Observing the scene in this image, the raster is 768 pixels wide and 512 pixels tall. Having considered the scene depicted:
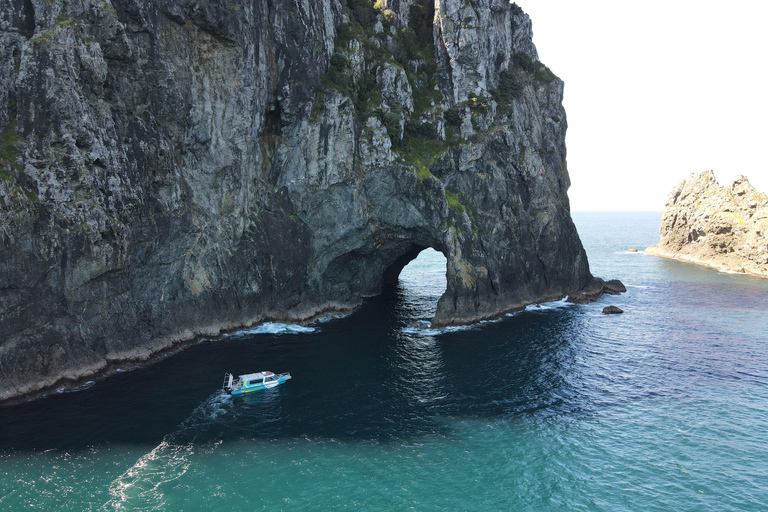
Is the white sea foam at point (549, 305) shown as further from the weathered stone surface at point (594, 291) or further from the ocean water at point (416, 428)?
the ocean water at point (416, 428)

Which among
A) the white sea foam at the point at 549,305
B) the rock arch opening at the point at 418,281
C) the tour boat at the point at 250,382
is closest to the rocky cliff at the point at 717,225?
the white sea foam at the point at 549,305

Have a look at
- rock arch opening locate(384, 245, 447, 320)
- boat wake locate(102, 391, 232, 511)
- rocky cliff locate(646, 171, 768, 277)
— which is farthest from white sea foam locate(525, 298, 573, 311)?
rocky cliff locate(646, 171, 768, 277)

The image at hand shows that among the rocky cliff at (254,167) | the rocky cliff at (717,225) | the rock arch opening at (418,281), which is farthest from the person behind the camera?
the rocky cliff at (717,225)

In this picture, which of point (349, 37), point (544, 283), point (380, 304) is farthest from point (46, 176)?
point (544, 283)

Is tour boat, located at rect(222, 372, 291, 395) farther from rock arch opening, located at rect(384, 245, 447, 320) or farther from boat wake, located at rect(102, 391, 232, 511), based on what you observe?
rock arch opening, located at rect(384, 245, 447, 320)

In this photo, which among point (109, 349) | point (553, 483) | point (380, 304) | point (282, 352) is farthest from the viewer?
point (380, 304)

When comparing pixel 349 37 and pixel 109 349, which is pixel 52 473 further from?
pixel 349 37
